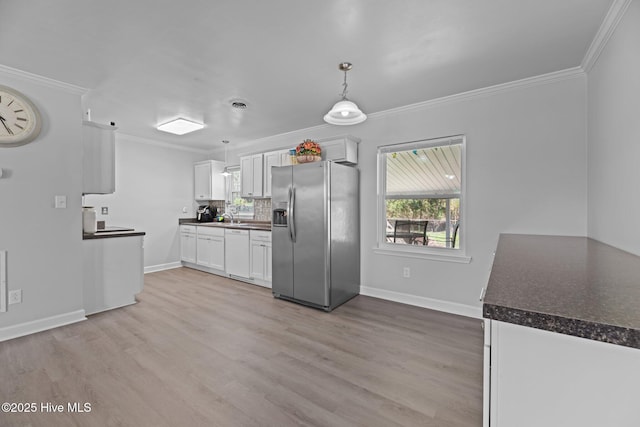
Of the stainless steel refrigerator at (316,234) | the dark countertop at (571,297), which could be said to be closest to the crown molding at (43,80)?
the stainless steel refrigerator at (316,234)

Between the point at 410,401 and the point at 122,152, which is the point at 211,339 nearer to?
the point at 410,401

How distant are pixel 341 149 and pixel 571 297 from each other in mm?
3154

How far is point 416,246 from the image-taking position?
140 inches

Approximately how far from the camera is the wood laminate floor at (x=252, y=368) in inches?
65.9

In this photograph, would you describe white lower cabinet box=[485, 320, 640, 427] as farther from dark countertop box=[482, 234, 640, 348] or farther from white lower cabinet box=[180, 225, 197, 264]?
white lower cabinet box=[180, 225, 197, 264]

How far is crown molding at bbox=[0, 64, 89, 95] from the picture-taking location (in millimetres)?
2578

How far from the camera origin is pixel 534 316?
685 millimetres

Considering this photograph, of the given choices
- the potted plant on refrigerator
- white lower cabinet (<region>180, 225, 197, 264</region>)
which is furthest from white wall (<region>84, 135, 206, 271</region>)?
the potted plant on refrigerator

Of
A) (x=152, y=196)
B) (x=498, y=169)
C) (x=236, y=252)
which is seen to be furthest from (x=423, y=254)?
(x=152, y=196)

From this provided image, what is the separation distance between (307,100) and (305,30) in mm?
1286

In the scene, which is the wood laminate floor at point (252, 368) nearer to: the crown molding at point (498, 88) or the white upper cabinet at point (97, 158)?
the white upper cabinet at point (97, 158)

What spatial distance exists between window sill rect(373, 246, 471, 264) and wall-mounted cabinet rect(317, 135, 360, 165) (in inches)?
49.5

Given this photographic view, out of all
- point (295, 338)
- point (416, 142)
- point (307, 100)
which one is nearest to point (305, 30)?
point (307, 100)

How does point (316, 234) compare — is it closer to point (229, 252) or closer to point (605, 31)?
point (229, 252)
